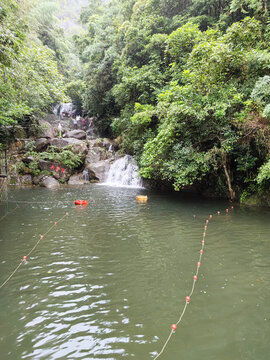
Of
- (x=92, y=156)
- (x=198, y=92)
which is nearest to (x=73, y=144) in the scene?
(x=92, y=156)

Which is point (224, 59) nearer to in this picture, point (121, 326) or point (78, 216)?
point (78, 216)

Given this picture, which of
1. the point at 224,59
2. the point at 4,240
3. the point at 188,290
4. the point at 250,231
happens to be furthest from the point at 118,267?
the point at 224,59

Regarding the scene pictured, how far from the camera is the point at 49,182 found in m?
19.3

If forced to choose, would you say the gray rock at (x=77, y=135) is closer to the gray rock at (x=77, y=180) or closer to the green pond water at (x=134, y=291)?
the gray rock at (x=77, y=180)

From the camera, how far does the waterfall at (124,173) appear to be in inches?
731

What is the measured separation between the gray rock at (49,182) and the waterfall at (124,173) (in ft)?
13.5

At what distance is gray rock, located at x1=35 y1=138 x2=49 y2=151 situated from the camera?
22.0m

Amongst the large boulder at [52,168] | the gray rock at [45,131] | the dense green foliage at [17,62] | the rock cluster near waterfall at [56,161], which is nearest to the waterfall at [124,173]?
the rock cluster near waterfall at [56,161]

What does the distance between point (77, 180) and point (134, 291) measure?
58.4ft

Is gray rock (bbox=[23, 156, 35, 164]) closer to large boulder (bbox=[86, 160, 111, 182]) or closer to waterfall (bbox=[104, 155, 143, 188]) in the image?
large boulder (bbox=[86, 160, 111, 182])

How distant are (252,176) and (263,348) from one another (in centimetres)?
911

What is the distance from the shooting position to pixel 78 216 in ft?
30.1

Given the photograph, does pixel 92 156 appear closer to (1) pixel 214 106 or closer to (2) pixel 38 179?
(2) pixel 38 179

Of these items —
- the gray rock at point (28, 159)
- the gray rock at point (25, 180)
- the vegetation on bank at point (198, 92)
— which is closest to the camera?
the vegetation on bank at point (198, 92)
